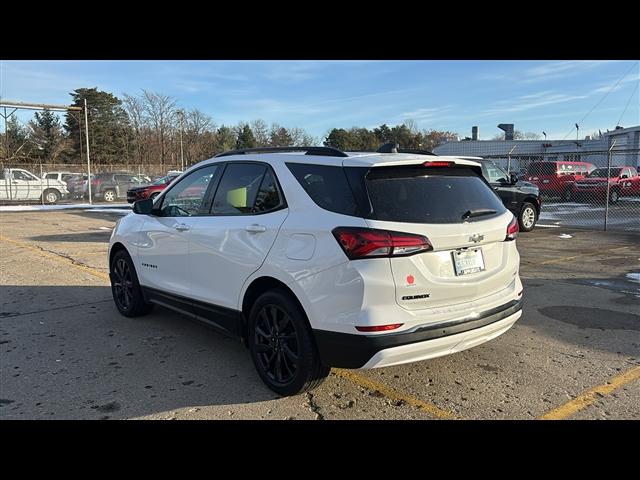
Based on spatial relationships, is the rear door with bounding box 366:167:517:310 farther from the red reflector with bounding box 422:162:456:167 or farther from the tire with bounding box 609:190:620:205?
the tire with bounding box 609:190:620:205

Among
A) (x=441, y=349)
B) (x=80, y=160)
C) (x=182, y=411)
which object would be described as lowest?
(x=182, y=411)

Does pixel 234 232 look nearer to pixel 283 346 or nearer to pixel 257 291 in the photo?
pixel 257 291

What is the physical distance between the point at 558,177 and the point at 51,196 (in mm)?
25652

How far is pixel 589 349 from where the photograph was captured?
459cm

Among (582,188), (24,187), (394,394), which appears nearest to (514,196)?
(582,188)

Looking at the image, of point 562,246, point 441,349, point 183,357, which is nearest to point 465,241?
point 441,349

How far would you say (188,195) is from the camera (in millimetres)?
4852

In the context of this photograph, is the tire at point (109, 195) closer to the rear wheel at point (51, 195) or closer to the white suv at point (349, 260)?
the rear wheel at point (51, 195)

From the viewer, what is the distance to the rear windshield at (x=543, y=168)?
2245 cm

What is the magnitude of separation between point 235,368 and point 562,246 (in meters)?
9.25

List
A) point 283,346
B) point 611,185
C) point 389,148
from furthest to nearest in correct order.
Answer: point 611,185 < point 389,148 < point 283,346

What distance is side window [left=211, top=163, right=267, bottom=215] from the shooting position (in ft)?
13.1

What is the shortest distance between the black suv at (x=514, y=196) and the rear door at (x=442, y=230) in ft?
31.2
